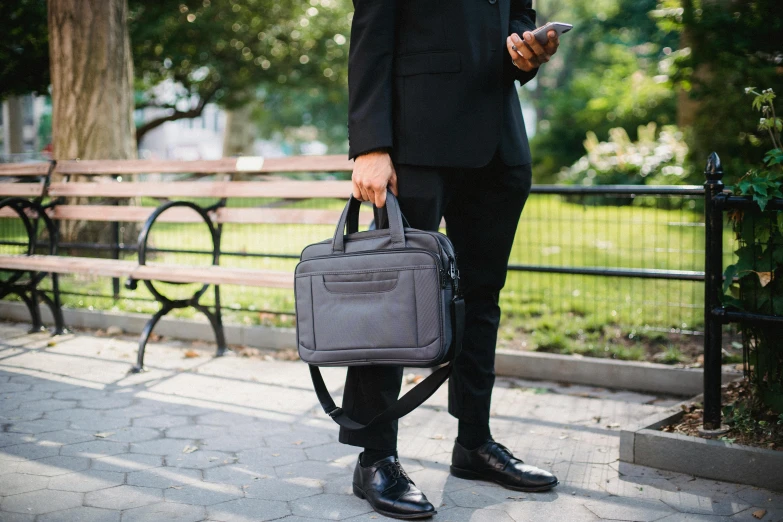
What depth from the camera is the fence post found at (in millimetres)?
3033

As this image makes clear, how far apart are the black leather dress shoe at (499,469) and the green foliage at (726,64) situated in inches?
233

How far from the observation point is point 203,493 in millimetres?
2713

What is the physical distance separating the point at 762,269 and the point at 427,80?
1.63 m

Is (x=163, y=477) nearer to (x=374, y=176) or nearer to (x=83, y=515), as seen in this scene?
(x=83, y=515)

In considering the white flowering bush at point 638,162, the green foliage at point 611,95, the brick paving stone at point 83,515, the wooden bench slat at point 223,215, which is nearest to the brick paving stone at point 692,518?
the brick paving stone at point 83,515

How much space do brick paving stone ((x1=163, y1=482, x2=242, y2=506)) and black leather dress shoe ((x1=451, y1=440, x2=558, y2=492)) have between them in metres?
0.86

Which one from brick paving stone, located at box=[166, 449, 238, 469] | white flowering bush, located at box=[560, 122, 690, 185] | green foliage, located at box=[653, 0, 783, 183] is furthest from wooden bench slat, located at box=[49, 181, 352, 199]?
white flowering bush, located at box=[560, 122, 690, 185]

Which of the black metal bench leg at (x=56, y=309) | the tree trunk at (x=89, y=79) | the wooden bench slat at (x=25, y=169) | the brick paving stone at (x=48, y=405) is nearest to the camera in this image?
the brick paving stone at (x=48, y=405)

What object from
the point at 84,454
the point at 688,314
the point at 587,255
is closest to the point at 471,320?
the point at 84,454

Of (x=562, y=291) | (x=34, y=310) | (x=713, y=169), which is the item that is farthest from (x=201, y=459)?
(x=562, y=291)

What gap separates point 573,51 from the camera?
45844mm

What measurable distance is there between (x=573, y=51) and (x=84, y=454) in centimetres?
4663

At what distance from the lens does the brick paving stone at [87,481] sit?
272cm

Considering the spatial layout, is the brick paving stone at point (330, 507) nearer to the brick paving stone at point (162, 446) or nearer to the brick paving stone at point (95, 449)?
the brick paving stone at point (162, 446)
